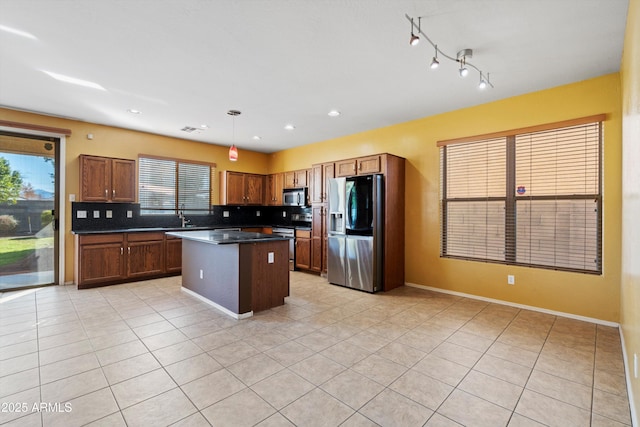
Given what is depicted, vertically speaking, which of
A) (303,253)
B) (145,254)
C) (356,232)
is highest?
(356,232)

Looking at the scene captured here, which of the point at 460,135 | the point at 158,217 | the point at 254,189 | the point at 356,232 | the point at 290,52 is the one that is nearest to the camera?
the point at 290,52

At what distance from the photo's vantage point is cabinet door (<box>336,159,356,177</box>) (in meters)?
5.08

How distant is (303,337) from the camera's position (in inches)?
115

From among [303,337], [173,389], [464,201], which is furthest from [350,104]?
[173,389]

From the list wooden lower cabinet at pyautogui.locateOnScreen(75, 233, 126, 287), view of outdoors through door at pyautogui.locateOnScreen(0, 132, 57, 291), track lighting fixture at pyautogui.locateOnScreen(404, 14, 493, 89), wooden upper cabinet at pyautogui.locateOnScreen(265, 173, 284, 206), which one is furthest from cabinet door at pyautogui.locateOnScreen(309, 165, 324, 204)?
view of outdoors through door at pyautogui.locateOnScreen(0, 132, 57, 291)

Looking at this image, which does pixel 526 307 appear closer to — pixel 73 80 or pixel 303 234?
pixel 303 234

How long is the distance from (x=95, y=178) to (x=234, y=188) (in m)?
2.56

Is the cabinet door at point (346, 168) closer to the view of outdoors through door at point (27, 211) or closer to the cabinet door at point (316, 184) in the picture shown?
the cabinet door at point (316, 184)

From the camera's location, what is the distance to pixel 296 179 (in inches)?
261

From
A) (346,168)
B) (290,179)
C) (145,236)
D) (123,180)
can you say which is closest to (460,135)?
(346,168)

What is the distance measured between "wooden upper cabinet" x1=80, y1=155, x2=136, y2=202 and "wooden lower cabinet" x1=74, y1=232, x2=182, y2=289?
2.40ft

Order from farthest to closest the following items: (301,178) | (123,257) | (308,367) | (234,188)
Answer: (234,188), (301,178), (123,257), (308,367)

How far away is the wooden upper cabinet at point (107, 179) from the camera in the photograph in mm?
4877

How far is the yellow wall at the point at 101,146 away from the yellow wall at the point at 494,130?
333cm
